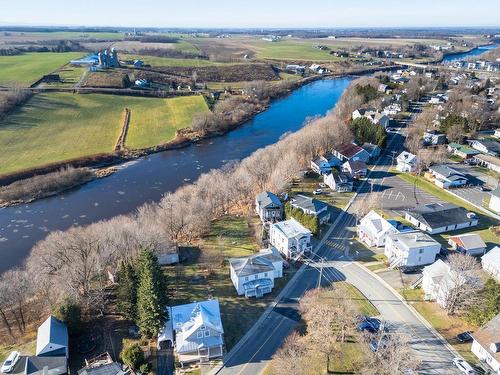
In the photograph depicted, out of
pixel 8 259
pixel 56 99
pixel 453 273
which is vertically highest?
pixel 56 99

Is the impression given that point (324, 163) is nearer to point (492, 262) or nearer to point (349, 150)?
point (349, 150)

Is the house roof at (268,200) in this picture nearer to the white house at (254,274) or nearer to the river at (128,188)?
the white house at (254,274)

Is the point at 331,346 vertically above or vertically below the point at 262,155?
below

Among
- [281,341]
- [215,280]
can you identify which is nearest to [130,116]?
[215,280]

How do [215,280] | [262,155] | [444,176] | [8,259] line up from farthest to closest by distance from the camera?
[262,155], [444,176], [8,259], [215,280]

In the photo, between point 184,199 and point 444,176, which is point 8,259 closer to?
point 184,199

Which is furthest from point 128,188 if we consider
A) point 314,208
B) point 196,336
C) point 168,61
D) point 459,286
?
point 168,61

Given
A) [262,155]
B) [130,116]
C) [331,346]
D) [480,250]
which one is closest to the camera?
[331,346]
